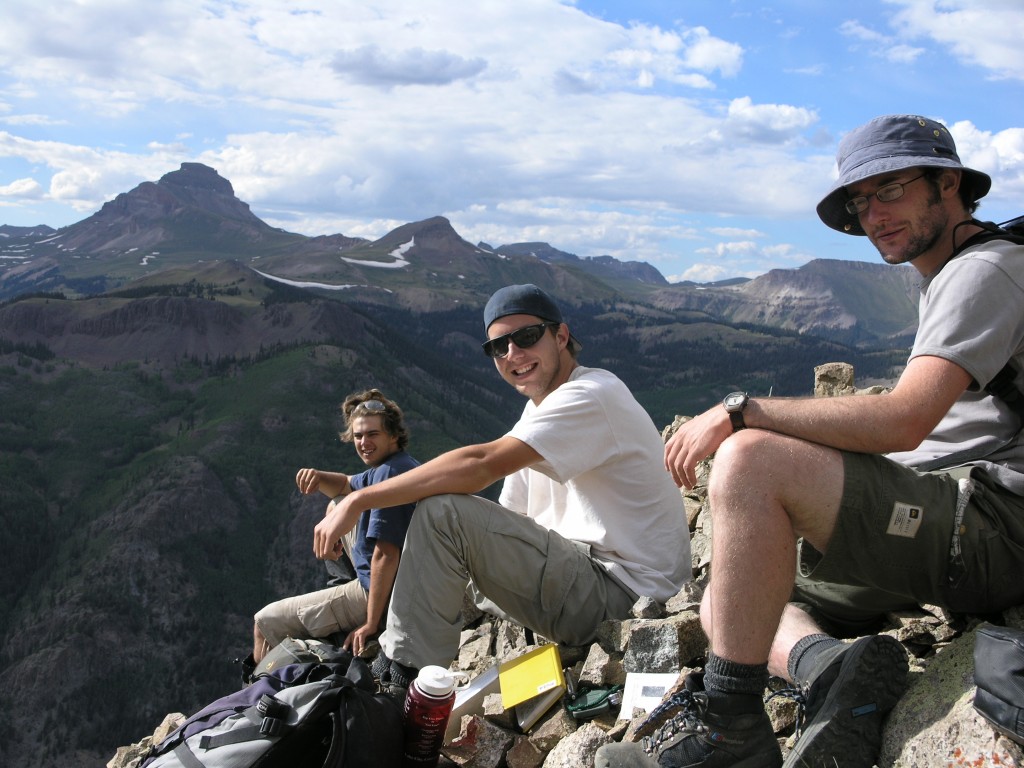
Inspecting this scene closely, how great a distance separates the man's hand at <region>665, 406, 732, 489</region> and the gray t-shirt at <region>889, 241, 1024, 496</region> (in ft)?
3.33

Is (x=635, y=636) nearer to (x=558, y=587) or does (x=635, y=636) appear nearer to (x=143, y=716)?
(x=558, y=587)

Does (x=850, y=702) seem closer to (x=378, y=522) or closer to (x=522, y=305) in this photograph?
(x=522, y=305)

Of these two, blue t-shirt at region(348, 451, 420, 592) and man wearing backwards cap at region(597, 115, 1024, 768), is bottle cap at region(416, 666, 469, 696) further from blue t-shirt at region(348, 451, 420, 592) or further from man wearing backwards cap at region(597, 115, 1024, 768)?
blue t-shirt at region(348, 451, 420, 592)

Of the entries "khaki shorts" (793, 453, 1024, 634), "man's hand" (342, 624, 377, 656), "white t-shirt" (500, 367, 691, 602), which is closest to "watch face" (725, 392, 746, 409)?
"khaki shorts" (793, 453, 1024, 634)

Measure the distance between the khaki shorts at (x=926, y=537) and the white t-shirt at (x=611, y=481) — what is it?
2.10m

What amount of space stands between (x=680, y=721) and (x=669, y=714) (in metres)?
0.16

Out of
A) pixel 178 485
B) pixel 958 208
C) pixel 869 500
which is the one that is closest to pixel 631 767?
pixel 869 500

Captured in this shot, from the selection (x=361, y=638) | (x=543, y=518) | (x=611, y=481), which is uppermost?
(x=611, y=481)

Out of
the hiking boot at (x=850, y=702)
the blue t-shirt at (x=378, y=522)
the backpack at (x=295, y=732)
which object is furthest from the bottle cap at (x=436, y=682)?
the blue t-shirt at (x=378, y=522)

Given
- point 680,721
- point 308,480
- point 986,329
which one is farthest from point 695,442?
point 308,480

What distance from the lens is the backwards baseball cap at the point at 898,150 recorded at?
4656 millimetres

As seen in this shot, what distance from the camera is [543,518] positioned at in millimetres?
7434

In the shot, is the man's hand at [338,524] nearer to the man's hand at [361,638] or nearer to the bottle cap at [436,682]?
the bottle cap at [436,682]

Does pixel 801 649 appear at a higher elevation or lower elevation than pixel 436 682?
higher
